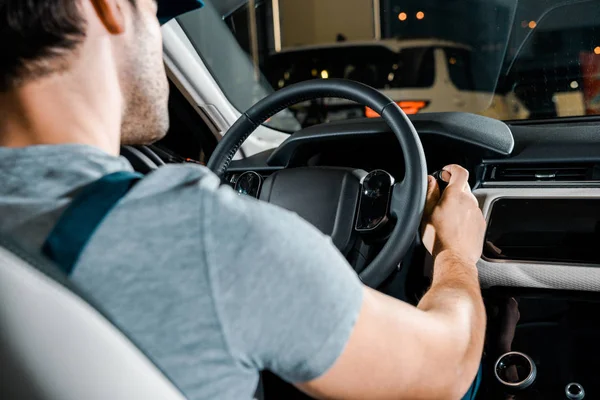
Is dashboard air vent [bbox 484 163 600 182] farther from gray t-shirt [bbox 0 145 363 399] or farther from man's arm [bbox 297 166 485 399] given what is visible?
gray t-shirt [bbox 0 145 363 399]

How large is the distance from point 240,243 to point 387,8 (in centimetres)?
383

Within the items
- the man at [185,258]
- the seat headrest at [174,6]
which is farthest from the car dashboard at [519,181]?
the man at [185,258]

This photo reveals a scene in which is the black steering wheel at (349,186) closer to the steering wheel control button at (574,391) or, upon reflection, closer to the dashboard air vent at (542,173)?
the dashboard air vent at (542,173)

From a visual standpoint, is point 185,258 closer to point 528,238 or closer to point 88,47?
point 88,47

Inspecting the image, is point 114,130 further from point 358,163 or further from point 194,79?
point 194,79

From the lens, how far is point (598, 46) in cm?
220

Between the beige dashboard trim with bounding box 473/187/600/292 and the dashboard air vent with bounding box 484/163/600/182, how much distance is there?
0.03m

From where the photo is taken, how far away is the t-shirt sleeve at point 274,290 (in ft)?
2.28

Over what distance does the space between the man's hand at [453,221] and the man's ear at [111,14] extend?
704 mm

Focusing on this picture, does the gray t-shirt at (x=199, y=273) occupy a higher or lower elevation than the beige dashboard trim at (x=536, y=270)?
higher

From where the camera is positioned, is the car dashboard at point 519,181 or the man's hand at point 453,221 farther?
the car dashboard at point 519,181

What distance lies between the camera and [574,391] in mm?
1452

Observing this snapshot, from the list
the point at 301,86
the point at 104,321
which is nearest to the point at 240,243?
the point at 104,321

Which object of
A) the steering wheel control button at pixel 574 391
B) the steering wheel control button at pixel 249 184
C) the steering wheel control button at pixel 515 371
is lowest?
the steering wheel control button at pixel 574 391
